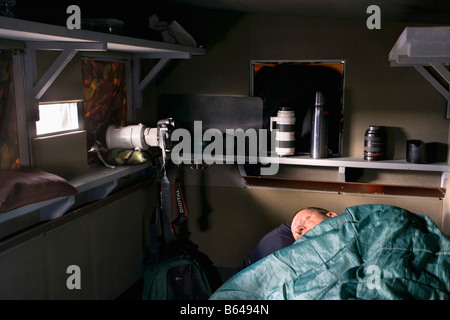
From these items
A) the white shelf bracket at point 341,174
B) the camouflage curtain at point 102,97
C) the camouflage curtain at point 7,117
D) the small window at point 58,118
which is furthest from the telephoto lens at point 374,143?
the camouflage curtain at point 7,117

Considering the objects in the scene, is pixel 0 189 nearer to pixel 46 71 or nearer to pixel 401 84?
pixel 46 71

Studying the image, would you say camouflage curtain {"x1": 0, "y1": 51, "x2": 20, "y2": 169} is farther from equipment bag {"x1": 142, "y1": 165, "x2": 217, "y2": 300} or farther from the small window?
equipment bag {"x1": 142, "y1": 165, "x2": 217, "y2": 300}

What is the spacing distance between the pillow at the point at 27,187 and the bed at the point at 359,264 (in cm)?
86

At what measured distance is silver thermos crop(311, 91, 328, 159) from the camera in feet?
9.53

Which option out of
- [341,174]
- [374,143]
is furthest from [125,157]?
[374,143]

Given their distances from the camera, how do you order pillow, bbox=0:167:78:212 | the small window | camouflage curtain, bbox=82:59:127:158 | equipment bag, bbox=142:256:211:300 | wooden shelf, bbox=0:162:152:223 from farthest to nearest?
equipment bag, bbox=142:256:211:300
camouflage curtain, bbox=82:59:127:158
the small window
wooden shelf, bbox=0:162:152:223
pillow, bbox=0:167:78:212

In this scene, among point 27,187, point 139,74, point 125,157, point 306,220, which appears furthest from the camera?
point 139,74

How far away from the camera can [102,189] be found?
275cm

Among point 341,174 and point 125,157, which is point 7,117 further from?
point 341,174

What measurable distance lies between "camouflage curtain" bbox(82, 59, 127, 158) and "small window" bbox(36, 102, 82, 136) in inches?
3.4

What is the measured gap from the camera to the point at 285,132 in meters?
3.03

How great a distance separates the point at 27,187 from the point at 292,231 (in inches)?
56.0

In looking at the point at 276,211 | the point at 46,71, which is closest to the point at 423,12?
the point at 276,211

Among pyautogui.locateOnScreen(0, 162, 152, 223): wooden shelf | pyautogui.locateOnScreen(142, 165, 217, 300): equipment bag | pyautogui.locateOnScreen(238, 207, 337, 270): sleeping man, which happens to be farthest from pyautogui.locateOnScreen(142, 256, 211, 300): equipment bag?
pyautogui.locateOnScreen(0, 162, 152, 223): wooden shelf
